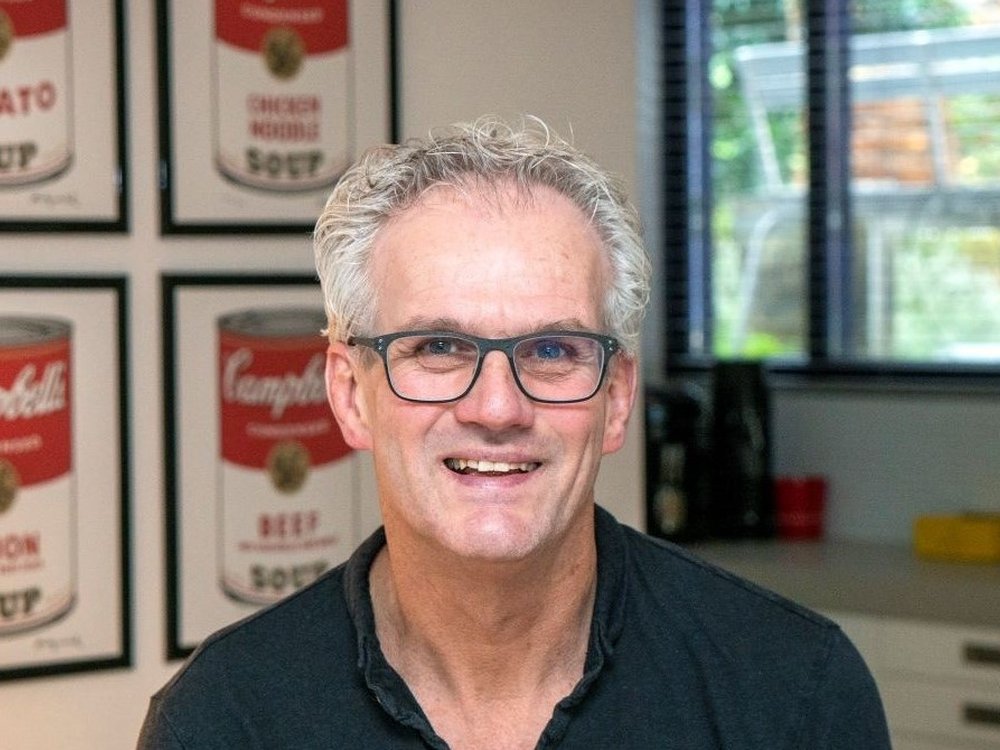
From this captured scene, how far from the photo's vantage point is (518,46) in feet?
8.63

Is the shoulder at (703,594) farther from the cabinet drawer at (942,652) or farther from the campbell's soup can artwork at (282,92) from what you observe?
the cabinet drawer at (942,652)

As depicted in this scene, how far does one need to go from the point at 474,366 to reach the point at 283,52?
1.18 metres

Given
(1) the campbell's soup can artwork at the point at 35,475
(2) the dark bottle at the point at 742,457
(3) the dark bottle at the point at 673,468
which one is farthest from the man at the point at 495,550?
(2) the dark bottle at the point at 742,457

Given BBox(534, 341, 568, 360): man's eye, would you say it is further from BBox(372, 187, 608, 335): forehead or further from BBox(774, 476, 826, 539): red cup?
BBox(774, 476, 826, 539): red cup

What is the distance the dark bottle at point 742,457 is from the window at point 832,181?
0.30 m

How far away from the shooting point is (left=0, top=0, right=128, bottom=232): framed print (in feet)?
7.09

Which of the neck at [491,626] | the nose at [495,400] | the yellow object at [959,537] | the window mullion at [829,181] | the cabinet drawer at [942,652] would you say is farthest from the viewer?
the window mullion at [829,181]

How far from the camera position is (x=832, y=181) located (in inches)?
154

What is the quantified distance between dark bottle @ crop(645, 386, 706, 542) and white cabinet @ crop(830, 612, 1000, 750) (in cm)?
57

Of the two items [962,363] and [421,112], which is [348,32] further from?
[962,363]

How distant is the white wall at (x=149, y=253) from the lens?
2230 mm

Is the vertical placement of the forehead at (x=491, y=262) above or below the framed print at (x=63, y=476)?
above

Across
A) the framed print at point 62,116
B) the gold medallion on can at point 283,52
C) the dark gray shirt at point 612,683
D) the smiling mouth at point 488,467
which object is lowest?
the dark gray shirt at point 612,683

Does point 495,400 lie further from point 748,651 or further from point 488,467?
point 748,651
